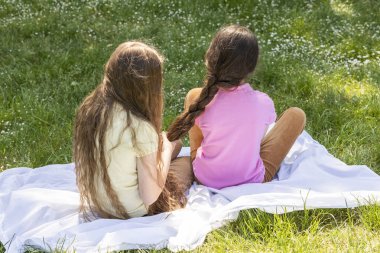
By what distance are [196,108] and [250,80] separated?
2.23 metres

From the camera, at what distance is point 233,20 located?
23.8ft

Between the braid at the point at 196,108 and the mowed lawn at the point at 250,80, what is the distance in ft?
2.55

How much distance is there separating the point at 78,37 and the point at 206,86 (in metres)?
3.48

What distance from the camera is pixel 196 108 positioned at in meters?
3.91

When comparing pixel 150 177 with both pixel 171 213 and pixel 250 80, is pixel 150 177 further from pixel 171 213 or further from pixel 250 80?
pixel 250 80

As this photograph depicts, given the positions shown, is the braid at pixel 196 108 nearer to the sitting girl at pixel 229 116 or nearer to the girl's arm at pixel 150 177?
the sitting girl at pixel 229 116

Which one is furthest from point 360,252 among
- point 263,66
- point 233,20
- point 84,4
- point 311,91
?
point 84,4

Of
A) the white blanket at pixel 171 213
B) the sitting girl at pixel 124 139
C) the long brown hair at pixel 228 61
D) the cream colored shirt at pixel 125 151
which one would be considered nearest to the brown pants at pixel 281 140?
the white blanket at pixel 171 213

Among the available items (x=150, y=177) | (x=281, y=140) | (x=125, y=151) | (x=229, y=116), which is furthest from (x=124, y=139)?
(x=281, y=140)

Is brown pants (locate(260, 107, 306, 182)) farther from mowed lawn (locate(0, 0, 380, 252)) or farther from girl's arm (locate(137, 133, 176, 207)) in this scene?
girl's arm (locate(137, 133, 176, 207))

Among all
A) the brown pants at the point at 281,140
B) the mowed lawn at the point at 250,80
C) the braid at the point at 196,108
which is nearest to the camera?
the mowed lawn at the point at 250,80

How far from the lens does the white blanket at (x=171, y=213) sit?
3.43 metres

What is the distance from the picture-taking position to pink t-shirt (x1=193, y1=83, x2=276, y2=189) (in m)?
3.84

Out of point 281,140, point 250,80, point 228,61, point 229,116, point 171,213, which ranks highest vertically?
point 228,61
